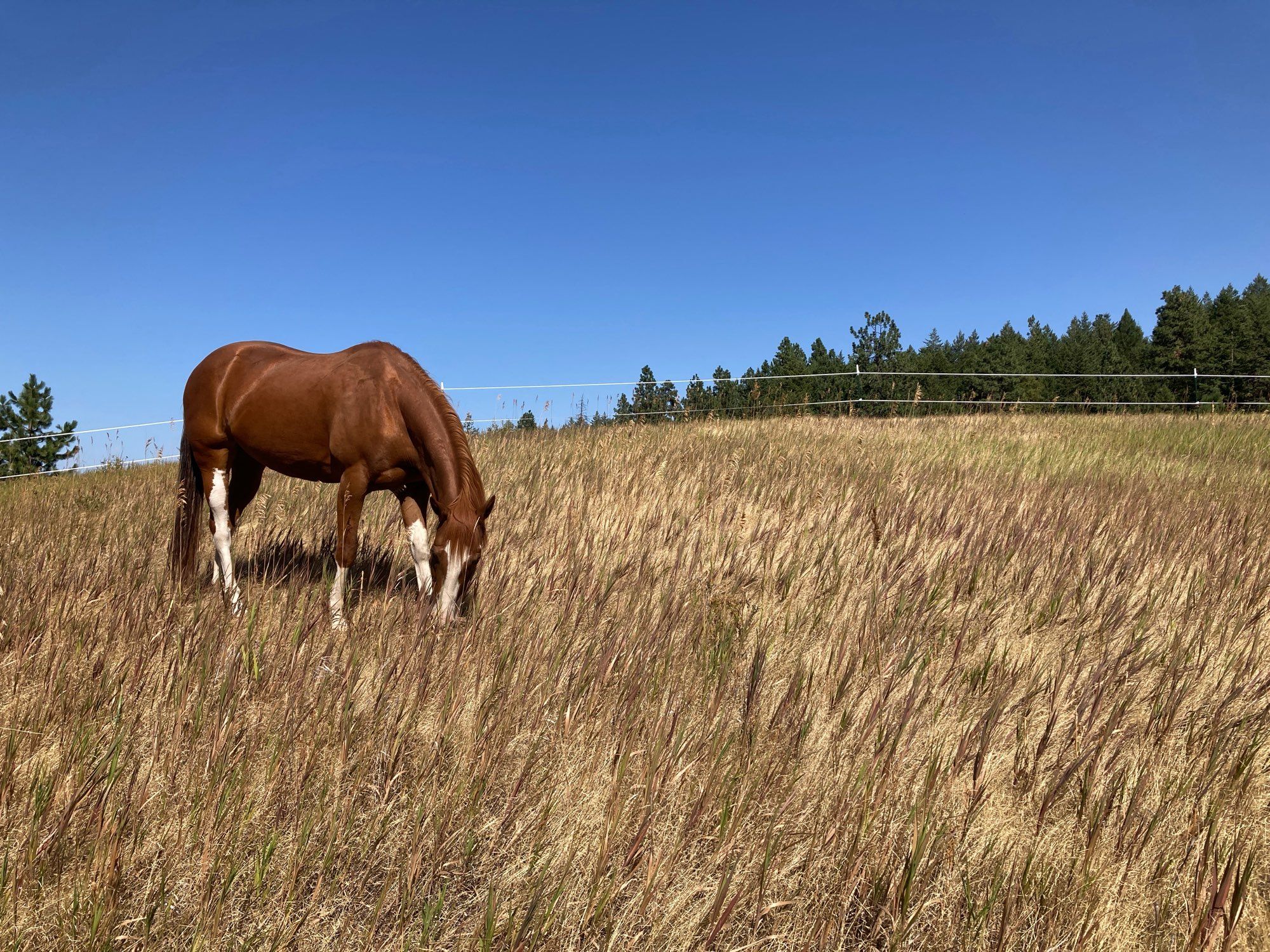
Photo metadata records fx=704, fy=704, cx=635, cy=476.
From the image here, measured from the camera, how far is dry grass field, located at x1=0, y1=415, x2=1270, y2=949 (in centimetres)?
183

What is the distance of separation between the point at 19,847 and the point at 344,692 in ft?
3.37

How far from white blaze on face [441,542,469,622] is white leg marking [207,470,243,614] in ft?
6.54

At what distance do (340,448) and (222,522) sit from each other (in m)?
1.40

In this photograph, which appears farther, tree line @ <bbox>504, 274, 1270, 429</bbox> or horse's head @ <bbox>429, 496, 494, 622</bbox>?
tree line @ <bbox>504, 274, 1270, 429</bbox>

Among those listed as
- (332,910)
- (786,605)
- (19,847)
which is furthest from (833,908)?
(786,605)

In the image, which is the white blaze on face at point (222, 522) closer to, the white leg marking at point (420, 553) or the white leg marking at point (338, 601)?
the white leg marking at point (338, 601)

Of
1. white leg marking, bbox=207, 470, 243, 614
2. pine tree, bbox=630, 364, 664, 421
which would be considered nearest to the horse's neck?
white leg marking, bbox=207, 470, 243, 614

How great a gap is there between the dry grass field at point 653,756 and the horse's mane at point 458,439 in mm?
662

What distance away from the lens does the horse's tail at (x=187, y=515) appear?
5309 millimetres

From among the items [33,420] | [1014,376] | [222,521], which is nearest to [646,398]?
[222,521]

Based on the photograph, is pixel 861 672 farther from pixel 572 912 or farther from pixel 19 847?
pixel 19 847

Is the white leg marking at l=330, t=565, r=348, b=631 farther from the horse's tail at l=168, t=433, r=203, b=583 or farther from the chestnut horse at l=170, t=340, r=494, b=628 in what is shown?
the horse's tail at l=168, t=433, r=203, b=583

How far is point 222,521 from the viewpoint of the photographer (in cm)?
538

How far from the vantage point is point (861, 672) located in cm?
328
